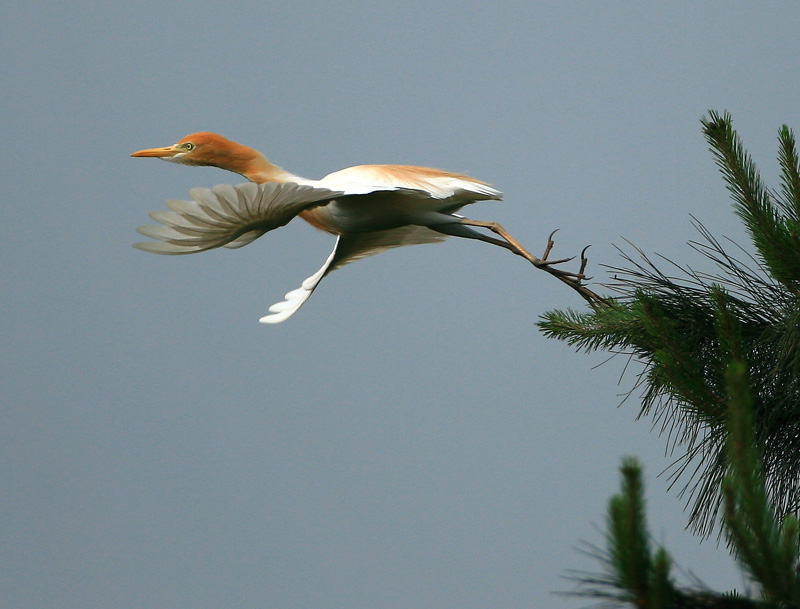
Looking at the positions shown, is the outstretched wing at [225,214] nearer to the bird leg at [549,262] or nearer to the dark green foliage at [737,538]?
the bird leg at [549,262]

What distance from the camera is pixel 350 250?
Answer: 1883 mm

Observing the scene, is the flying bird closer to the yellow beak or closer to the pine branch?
the yellow beak

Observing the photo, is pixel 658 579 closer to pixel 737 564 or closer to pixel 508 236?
pixel 737 564

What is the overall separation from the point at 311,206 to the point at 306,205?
0.06 feet

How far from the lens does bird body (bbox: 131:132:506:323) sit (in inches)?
55.9

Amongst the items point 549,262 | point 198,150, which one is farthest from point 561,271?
point 198,150

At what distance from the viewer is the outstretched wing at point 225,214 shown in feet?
4.52

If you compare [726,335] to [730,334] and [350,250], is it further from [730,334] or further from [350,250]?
[350,250]

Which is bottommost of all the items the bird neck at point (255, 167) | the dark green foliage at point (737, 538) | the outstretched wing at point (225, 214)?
the dark green foliage at point (737, 538)

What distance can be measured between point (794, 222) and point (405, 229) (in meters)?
0.86

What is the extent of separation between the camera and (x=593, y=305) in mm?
1706

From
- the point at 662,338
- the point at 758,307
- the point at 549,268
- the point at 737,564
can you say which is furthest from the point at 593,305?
the point at 737,564

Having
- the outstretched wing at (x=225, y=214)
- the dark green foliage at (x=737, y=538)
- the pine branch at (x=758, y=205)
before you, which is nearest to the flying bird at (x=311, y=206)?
the outstretched wing at (x=225, y=214)

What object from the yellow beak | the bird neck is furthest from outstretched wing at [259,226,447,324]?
the yellow beak
